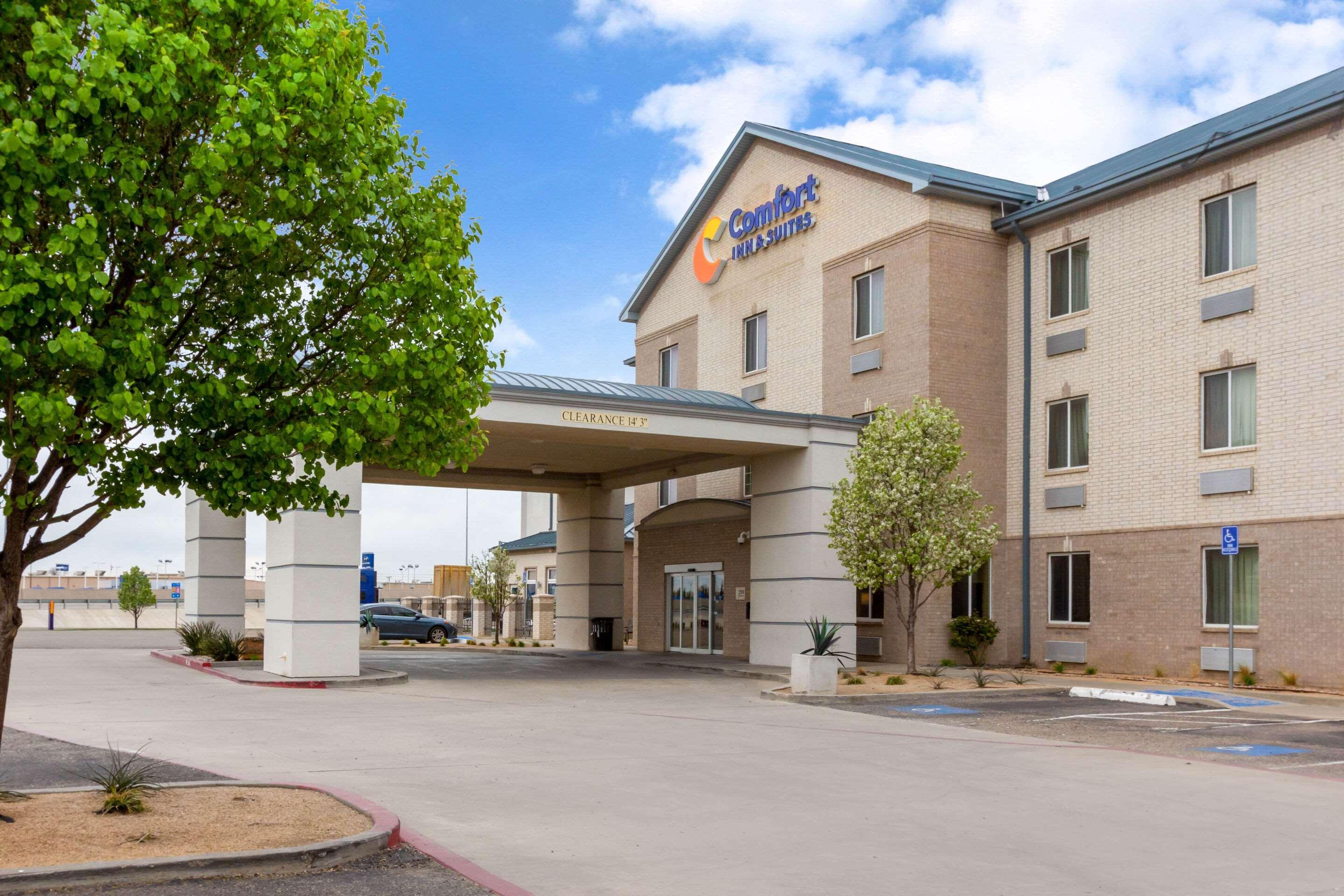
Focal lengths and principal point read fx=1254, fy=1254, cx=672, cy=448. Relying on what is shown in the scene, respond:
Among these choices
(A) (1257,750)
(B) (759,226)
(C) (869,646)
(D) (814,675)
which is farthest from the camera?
(B) (759,226)

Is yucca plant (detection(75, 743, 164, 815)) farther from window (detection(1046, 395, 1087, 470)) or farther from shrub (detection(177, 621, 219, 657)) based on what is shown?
window (detection(1046, 395, 1087, 470))

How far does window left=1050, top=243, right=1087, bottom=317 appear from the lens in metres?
28.3

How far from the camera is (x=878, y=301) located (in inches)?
1216

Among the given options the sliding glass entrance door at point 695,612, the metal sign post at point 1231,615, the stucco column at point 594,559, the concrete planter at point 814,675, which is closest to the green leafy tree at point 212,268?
the concrete planter at point 814,675

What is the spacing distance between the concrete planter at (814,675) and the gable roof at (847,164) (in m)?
12.7

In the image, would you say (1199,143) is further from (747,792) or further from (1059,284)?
(747,792)

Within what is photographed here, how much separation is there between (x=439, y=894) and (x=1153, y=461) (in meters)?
22.0

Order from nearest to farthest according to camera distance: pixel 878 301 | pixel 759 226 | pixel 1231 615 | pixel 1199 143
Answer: pixel 1231 615, pixel 1199 143, pixel 878 301, pixel 759 226

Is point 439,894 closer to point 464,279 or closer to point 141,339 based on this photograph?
point 141,339

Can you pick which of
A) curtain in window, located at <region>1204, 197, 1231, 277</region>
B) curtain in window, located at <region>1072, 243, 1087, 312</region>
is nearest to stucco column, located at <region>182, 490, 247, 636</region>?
curtain in window, located at <region>1072, 243, 1087, 312</region>

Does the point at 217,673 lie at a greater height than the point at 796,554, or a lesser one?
lesser

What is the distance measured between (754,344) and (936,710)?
18.2 meters

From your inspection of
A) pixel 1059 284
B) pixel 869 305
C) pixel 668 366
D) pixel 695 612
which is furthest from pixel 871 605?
pixel 668 366

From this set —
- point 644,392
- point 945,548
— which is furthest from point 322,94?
point 644,392
